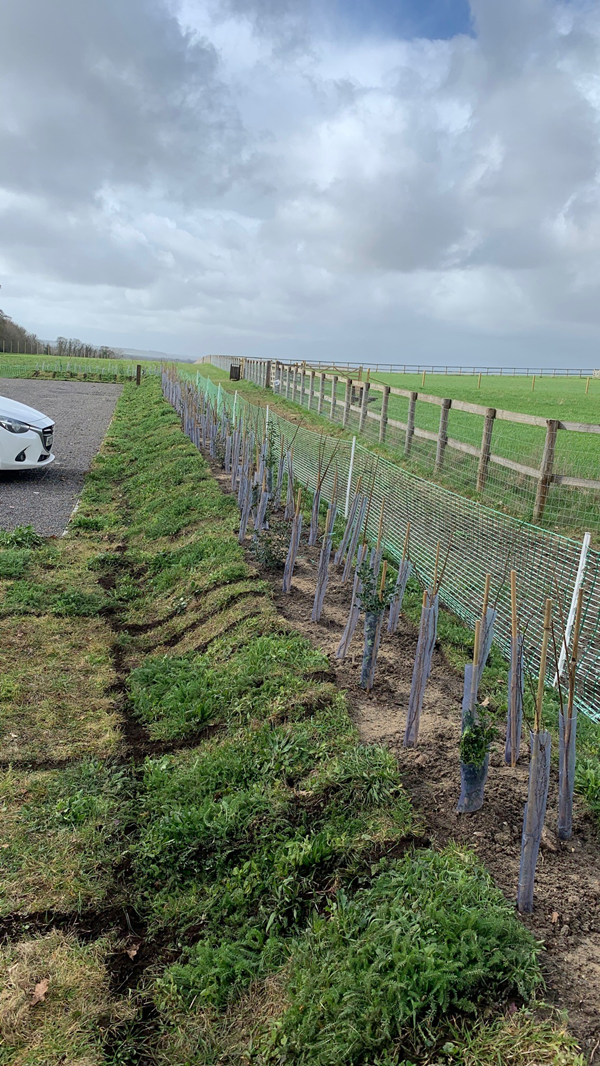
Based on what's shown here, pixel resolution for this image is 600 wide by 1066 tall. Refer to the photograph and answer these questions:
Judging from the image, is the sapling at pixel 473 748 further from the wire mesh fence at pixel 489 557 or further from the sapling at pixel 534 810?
the wire mesh fence at pixel 489 557

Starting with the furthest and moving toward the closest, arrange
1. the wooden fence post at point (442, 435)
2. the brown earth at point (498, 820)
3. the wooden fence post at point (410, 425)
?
the wooden fence post at point (410, 425) → the wooden fence post at point (442, 435) → the brown earth at point (498, 820)

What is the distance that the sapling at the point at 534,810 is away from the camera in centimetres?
274

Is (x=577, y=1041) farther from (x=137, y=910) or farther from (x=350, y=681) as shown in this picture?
(x=350, y=681)

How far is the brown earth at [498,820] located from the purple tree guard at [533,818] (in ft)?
0.29

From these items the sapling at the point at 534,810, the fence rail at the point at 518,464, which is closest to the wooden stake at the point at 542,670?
the sapling at the point at 534,810

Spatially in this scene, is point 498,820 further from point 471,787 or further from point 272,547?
point 272,547

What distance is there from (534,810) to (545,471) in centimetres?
650

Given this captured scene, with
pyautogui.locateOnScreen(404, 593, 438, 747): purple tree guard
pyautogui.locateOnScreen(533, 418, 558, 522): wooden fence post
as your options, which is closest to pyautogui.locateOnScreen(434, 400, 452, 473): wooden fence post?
pyautogui.locateOnScreen(533, 418, 558, 522): wooden fence post

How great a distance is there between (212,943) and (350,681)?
7.08 ft

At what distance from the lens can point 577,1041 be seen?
7.09ft

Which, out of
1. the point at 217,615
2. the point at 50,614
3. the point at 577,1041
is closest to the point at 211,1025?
the point at 577,1041

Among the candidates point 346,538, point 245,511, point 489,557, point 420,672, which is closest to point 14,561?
point 245,511

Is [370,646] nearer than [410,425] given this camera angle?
Yes

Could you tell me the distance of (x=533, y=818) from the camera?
2.78m
